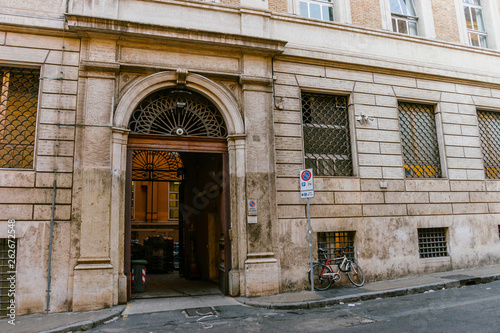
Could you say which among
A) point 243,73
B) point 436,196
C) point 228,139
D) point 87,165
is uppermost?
point 243,73

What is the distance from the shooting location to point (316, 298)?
8.35 m

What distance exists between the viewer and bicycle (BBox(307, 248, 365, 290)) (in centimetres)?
945

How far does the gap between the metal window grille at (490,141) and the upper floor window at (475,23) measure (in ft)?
9.31

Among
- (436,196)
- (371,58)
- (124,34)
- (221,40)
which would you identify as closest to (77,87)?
(124,34)

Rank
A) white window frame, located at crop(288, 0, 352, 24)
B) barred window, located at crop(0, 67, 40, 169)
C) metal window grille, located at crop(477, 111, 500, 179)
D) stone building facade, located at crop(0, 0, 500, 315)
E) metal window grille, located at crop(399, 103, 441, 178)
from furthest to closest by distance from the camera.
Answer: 1. metal window grille, located at crop(477, 111, 500, 179)
2. metal window grille, located at crop(399, 103, 441, 178)
3. white window frame, located at crop(288, 0, 352, 24)
4. barred window, located at crop(0, 67, 40, 169)
5. stone building facade, located at crop(0, 0, 500, 315)

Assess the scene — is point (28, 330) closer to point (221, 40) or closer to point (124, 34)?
point (124, 34)

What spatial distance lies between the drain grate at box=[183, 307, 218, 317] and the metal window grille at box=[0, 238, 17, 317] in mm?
3706

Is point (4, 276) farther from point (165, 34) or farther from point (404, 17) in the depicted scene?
point (404, 17)

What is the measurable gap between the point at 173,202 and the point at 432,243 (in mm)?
17080

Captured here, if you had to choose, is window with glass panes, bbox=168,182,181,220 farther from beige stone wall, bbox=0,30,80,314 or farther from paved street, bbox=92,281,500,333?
paved street, bbox=92,281,500,333

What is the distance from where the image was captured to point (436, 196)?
447 inches

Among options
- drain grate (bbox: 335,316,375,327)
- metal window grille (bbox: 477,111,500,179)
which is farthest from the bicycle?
metal window grille (bbox: 477,111,500,179)

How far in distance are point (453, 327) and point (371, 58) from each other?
8.04 metres

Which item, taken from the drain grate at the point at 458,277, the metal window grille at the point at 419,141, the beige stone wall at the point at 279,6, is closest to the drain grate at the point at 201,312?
the drain grate at the point at 458,277
